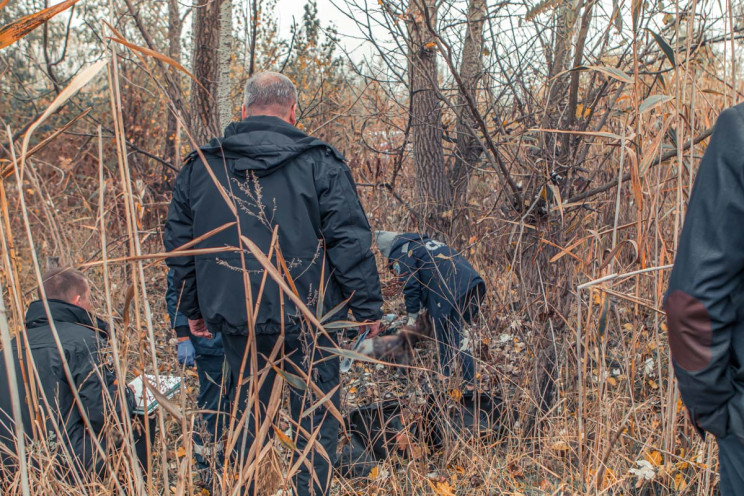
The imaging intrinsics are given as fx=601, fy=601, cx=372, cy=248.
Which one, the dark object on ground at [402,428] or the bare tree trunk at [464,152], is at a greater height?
the bare tree trunk at [464,152]

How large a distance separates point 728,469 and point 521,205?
1531 mm

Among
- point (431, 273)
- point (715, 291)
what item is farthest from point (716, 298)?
point (431, 273)

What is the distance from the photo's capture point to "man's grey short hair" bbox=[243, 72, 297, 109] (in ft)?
7.80

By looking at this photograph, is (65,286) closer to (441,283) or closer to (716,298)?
(441,283)

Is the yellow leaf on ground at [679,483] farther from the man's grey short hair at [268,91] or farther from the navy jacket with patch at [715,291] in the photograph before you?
the man's grey short hair at [268,91]

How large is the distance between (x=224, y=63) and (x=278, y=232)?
5.93ft

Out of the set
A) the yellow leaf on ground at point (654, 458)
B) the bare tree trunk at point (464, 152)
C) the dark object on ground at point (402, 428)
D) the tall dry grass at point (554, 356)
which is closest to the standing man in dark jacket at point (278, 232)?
the tall dry grass at point (554, 356)

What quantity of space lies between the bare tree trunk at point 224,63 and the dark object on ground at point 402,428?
1933 mm

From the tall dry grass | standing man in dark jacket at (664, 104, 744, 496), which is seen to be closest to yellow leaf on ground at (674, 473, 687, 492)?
the tall dry grass

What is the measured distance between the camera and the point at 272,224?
2.24 meters

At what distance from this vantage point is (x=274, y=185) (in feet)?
7.39

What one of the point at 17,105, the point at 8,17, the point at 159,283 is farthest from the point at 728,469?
the point at 17,105

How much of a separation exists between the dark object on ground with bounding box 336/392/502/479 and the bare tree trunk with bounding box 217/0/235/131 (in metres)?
1.93

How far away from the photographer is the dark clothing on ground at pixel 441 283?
10.9ft
